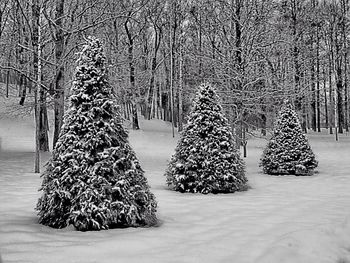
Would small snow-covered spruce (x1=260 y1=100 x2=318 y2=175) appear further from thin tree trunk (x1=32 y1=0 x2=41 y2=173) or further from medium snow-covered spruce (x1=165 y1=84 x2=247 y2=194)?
thin tree trunk (x1=32 y1=0 x2=41 y2=173)

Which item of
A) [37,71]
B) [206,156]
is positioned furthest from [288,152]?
[37,71]

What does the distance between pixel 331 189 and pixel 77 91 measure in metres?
6.89

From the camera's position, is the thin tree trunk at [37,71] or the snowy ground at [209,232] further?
the thin tree trunk at [37,71]

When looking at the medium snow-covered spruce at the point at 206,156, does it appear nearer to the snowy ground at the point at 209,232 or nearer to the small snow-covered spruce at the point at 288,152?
the snowy ground at the point at 209,232

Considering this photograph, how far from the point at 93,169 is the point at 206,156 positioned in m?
3.80

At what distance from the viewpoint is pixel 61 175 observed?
479 centimetres

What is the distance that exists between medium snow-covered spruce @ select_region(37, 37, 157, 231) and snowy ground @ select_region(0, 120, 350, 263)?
22 cm

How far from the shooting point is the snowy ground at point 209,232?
3.59 metres

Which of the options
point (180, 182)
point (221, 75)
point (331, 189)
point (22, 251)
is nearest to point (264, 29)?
point (221, 75)

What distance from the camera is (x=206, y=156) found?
8055 millimetres

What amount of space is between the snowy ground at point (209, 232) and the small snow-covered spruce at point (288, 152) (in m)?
2.33

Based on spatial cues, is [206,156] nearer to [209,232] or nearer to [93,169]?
[209,232]

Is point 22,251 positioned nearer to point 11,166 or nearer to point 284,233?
point 284,233

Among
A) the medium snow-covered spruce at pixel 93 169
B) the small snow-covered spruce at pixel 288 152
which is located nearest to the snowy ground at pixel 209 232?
the medium snow-covered spruce at pixel 93 169
